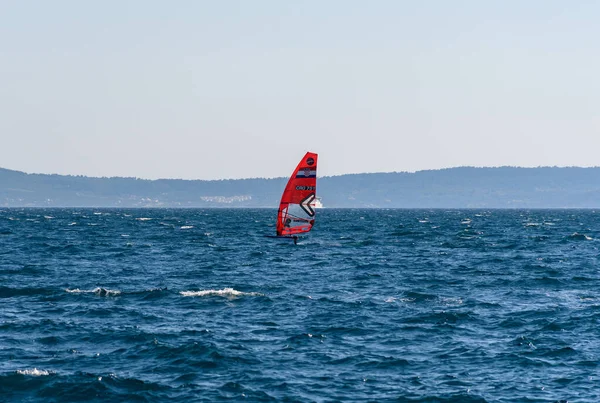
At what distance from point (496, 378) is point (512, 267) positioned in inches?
1518

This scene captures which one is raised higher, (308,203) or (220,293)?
(308,203)

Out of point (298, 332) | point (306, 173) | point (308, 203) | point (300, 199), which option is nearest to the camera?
point (298, 332)

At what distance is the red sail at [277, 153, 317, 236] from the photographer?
62281 millimetres

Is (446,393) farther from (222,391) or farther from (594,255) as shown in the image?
(594,255)

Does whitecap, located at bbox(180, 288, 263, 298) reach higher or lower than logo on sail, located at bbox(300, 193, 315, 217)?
lower

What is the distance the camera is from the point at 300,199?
212 feet

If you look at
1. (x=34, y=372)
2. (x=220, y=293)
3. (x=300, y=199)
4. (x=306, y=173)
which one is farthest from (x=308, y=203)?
(x=34, y=372)

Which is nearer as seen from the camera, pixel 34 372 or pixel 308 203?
pixel 34 372

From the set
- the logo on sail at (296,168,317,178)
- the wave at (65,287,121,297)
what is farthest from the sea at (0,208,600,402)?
the logo on sail at (296,168,317,178)

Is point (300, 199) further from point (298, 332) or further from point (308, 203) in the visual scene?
point (298, 332)

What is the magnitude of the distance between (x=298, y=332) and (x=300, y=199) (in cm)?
2982

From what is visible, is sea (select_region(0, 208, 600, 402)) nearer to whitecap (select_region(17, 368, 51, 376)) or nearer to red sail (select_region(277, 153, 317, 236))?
whitecap (select_region(17, 368, 51, 376))

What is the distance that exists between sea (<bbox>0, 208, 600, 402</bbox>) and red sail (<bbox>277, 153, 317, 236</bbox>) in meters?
3.54

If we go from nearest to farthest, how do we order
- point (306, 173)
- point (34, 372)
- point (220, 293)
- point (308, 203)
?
1. point (34, 372)
2. point (220, 293)
3. point (306, 173)
4. point (308, 203)
